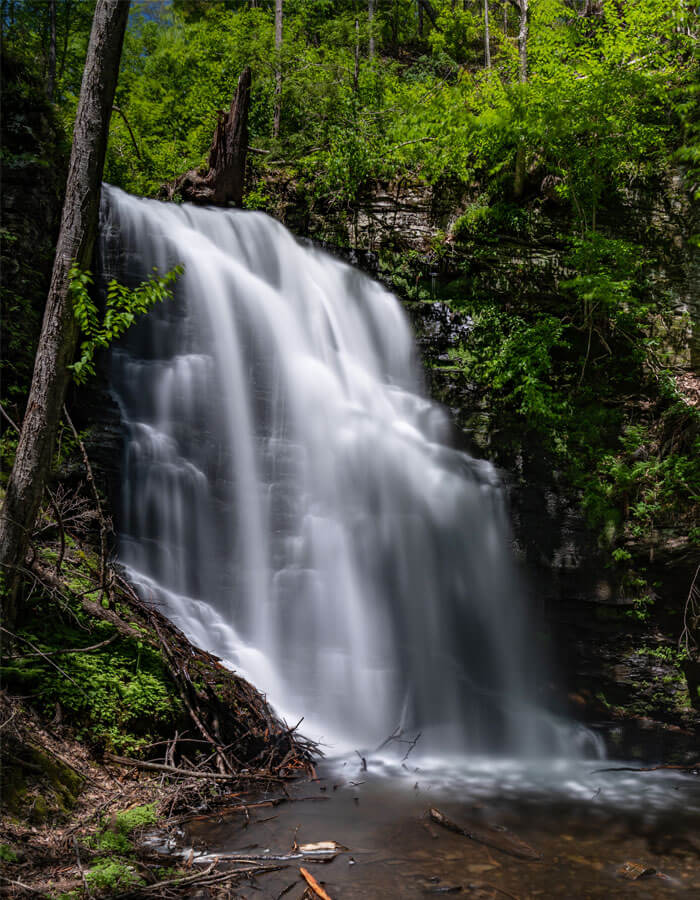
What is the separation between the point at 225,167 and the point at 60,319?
7.74 metres

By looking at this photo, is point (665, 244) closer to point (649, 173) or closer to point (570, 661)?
point (649, 173)

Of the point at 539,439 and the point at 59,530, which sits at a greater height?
the point at 539,439

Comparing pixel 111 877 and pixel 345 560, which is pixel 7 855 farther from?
pixel 345 560

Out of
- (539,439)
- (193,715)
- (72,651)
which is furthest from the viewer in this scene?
(539,439)

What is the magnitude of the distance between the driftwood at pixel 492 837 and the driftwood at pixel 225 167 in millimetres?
9944

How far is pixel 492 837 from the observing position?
3.93 m

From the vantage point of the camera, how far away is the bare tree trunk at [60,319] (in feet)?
13.1

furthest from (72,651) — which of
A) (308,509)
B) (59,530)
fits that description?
(308,509)

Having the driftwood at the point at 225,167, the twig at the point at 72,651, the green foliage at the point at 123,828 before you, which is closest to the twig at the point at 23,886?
the green foliage at the point at 123,828

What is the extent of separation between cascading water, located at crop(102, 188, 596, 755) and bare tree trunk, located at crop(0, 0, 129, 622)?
6.39ft

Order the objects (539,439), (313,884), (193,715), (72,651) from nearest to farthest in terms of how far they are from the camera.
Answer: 1. (313,884)
2. (72,651)
3. (193,715)
4. (539,439)

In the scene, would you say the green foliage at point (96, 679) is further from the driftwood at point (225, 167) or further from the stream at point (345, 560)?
the driftwood at point (225, 167)

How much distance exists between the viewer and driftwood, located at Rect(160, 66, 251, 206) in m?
10.6

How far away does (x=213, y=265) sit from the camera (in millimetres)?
8539
